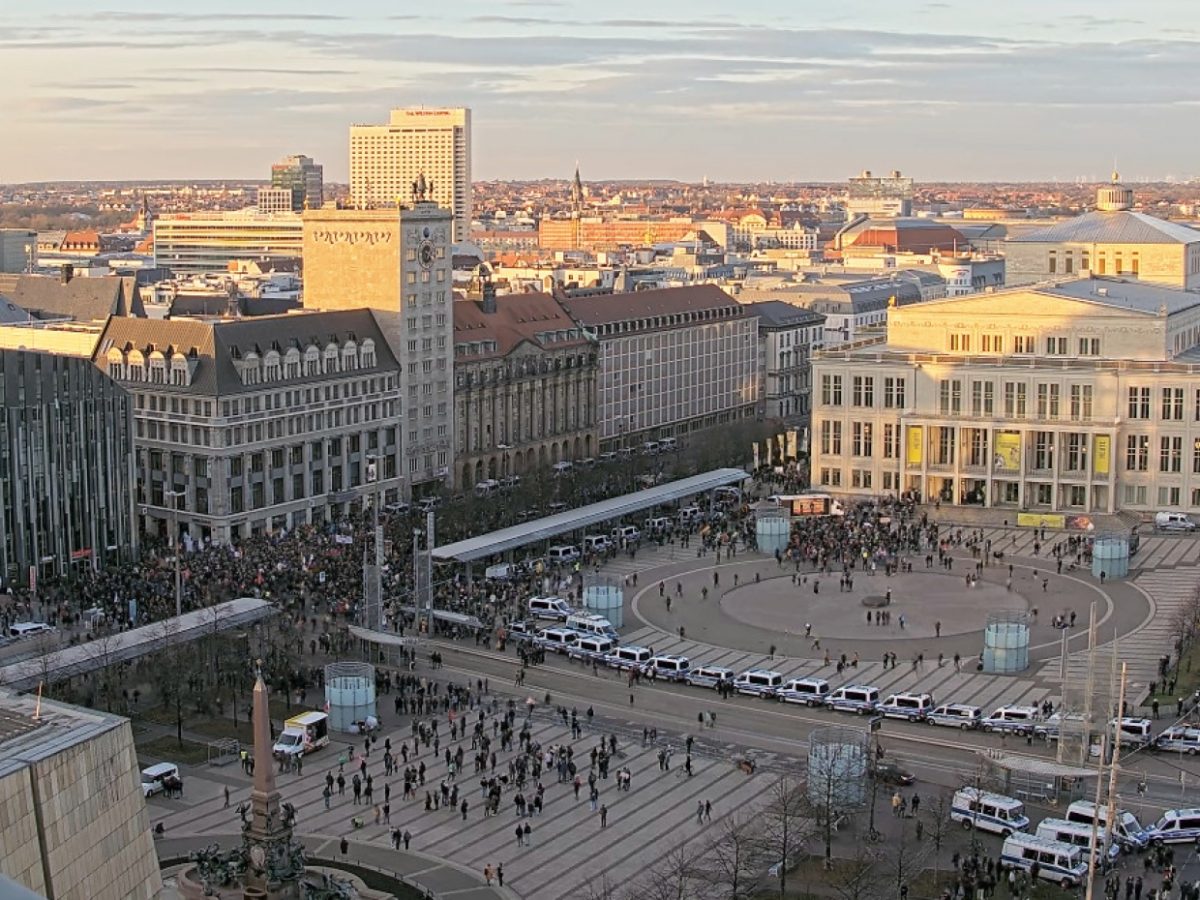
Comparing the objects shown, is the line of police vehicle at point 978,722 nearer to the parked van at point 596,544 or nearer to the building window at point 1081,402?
the parked van at point 596,544

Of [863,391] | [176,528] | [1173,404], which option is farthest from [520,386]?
[1173,404]

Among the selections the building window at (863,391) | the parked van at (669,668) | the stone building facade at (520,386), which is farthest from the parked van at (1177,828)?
the stone building facade at (520,386)

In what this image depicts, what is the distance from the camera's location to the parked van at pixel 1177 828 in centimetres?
5906

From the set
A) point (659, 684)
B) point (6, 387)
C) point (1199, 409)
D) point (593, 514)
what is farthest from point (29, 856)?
point (1199, 409)

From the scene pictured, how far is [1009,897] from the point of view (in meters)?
54.6

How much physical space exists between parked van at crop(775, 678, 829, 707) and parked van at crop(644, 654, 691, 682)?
182 inches

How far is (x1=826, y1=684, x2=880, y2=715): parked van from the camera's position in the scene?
247ft

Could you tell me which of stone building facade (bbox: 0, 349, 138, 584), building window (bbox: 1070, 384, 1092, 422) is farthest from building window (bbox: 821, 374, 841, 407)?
stone building facade (bbox: 0, 349, 138, 584)

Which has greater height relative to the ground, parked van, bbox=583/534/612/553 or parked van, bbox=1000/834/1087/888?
parked van, bbox=1000/834/1087/888

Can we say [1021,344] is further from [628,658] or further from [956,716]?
[956,716]

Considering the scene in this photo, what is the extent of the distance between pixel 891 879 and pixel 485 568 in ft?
157

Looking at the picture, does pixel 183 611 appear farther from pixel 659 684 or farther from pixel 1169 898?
pixel 1169 898

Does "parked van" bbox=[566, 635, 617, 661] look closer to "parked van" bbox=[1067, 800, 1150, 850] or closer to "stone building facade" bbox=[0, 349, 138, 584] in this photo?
"parked van" bbox=[1067, 800, 1150, 850]

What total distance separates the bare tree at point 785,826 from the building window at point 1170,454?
64.6 m
